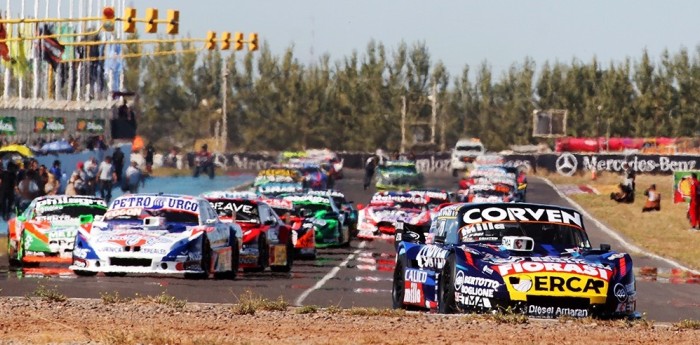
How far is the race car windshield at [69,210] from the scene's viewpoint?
1047 inches

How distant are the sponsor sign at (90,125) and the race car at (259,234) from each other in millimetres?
33162

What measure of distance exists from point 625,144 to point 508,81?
23283 mm

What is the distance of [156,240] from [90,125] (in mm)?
41299

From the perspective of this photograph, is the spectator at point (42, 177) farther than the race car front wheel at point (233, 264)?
Yes

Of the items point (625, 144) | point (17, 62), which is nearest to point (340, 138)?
point (625, 144)

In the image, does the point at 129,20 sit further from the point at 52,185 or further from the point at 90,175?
the point at 90,175

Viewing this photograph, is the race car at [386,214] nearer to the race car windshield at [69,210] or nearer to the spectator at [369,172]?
the race car windshield at [69,210]

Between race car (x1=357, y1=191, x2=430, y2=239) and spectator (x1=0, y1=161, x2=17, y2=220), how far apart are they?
7967 mm

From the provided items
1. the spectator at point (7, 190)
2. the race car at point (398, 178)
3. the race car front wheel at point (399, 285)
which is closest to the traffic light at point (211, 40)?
the spectator at point (7, 190)

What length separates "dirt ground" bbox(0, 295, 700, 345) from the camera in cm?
1349

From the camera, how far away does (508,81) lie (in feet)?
472

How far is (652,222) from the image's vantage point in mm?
53562

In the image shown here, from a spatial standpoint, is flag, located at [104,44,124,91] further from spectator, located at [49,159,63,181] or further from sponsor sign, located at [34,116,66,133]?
spectator, located at [49,159,63,181]

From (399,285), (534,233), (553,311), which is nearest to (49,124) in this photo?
(399,285)
